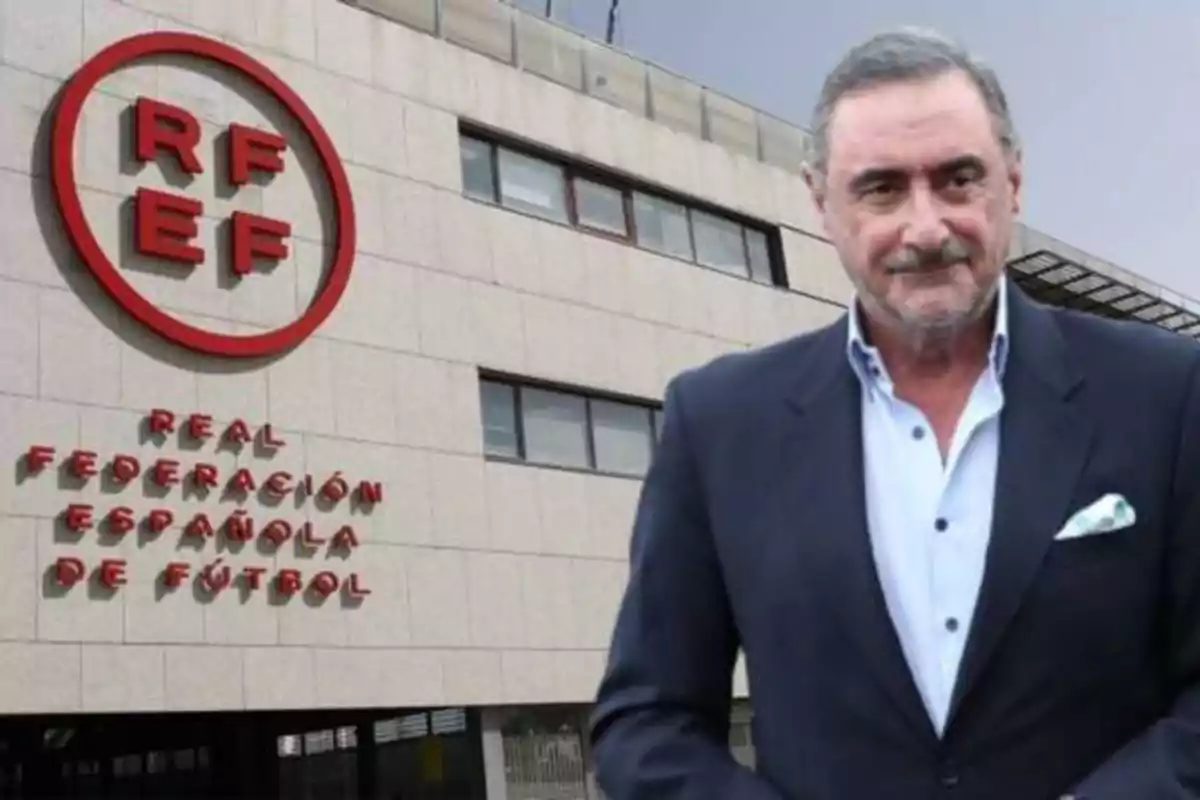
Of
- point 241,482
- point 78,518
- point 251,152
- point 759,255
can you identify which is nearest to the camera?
point 78,518

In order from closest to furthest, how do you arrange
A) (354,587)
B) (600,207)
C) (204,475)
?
1. (204,475)
2. (354,587)
3. (600,207)

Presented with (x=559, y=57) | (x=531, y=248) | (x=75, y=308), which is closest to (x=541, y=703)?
(x=531, y=248)

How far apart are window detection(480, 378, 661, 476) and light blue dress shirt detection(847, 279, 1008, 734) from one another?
43.2 feet

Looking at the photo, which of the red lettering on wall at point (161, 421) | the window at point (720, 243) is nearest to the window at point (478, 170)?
the window at point (720, 243)

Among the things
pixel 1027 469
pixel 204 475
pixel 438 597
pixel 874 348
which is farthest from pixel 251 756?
pixel 1027 469

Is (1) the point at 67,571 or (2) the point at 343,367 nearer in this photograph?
(1) the point at 67,571

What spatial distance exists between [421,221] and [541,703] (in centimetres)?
501

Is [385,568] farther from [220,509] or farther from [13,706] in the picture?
[13,706]

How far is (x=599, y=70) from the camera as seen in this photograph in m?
17.1

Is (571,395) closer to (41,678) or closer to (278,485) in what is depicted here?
(278,485)

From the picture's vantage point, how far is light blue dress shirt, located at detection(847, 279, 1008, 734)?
1.35 metres

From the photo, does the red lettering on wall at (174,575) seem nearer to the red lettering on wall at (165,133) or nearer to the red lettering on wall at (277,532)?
the red lettering on wall at (277,532)

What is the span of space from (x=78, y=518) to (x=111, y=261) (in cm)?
219

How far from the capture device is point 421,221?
14.4m
